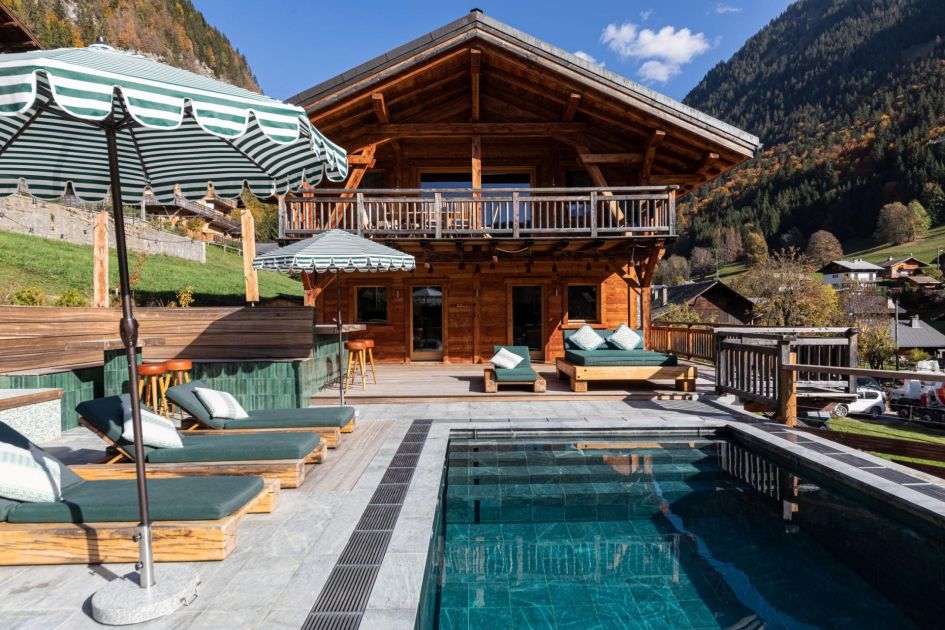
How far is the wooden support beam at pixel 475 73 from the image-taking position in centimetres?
1026

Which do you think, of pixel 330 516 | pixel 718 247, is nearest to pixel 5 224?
pixel 330 516

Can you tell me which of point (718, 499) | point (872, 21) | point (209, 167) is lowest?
point (718, 499)

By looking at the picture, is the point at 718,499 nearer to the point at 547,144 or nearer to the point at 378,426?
the point at 378,426

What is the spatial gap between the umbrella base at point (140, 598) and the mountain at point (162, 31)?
267ft

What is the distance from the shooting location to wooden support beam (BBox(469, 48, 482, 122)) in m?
10.3

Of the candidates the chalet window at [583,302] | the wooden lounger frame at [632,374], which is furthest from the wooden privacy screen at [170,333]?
the chalet window at [583,302]

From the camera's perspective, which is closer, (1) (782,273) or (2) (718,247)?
(1) (782,273)

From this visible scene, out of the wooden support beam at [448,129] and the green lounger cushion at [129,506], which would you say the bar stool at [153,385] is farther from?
the wooden support beam at [448,129]

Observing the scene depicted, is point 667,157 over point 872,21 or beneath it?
beneath

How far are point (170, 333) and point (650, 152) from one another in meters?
→ 9.42

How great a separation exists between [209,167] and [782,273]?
36538 mm

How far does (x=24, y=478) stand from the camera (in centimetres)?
289

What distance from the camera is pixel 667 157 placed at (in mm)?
11797

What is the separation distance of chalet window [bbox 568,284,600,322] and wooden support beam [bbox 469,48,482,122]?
14.7 feet
